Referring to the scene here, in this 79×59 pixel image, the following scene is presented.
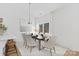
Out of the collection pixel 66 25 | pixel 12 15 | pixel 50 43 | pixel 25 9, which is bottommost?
pixel 50 43

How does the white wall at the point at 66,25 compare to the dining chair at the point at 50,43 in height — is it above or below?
above

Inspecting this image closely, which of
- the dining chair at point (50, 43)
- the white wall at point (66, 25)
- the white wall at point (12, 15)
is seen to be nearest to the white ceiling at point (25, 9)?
the white wall at point (12, 15)

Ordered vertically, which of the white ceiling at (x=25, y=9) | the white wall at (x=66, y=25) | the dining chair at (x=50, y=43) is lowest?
the dining chair at (x=50, y=43)

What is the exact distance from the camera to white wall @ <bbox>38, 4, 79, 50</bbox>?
265cm

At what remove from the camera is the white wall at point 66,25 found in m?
2.65

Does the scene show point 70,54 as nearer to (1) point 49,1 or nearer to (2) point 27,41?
(2) point 27,41

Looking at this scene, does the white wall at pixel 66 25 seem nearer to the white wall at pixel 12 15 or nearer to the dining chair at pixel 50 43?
the dining chair at pixel 50 43

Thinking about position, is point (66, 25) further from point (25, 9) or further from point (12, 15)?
point (12, 15)

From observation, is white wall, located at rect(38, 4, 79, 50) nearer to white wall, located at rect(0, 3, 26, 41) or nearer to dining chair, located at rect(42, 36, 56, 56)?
dining chair, located at rect(42, 36, 56, 56)

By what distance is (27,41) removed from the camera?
275 centimetres

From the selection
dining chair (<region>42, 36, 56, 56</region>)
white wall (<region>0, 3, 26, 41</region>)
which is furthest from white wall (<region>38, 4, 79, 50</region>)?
white wall (<region>0, 3, 26, 41</region>)

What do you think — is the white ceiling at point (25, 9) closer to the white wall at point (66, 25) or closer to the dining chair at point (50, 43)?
the white wall at point (66, 25)

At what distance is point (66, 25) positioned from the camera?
2680mm

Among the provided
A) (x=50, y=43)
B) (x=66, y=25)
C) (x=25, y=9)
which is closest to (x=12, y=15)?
(x=25, y=9)
